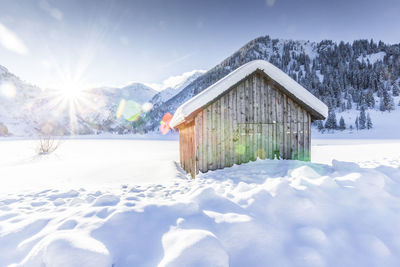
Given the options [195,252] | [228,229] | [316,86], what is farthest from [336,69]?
[195,252]

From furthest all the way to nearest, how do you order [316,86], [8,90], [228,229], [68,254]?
1. [8,90]
2. [316,86]
3. [228,229]
4. [68,254]

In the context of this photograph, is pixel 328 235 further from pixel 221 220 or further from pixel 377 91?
pixel 377 91

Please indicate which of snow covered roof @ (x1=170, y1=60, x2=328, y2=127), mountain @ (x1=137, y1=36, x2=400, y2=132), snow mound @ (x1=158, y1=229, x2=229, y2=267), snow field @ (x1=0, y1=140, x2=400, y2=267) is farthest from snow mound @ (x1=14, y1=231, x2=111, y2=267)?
mountain @ (x1=137, y1=36, x2=400, y2=132)

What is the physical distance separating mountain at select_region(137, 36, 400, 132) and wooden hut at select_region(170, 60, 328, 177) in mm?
61432

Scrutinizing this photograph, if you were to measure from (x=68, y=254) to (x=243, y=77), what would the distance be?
6585mm

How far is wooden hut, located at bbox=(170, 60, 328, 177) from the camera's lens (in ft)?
22.6

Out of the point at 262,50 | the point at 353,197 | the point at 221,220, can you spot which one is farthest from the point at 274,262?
the point at 262,50

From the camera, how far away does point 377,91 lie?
6862 centimetres

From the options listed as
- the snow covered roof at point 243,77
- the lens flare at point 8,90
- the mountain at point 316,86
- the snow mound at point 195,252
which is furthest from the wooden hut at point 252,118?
the lens flare at point 8,90

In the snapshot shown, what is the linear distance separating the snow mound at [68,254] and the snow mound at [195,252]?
628 millimetres

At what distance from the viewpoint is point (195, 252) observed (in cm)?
189

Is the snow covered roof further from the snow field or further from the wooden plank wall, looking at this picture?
the snow field

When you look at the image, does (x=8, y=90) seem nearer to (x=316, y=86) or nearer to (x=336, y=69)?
(x=316, y=86)

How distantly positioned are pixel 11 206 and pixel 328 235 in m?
5.41
